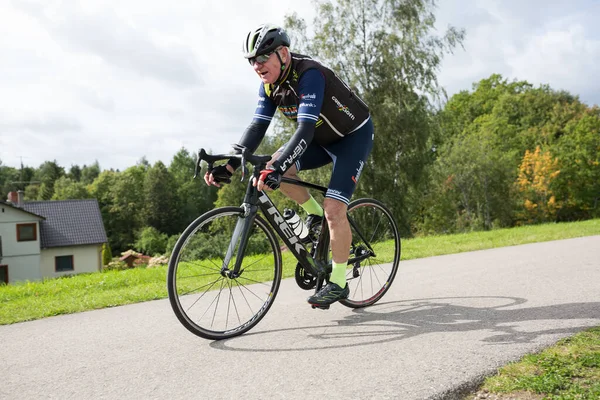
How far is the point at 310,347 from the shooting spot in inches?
139

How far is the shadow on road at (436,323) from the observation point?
143 inches

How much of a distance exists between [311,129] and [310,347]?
1596mm

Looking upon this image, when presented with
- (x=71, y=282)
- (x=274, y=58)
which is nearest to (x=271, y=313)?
(x=274, y=58)

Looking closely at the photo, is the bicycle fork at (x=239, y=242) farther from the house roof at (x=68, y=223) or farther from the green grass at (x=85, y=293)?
the house roof at (x=68, y=223)

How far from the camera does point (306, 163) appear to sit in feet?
15.8

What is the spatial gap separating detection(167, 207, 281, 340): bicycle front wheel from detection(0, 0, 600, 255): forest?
509 centimetres

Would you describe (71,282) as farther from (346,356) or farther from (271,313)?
(346,356)

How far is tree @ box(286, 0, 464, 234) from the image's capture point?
2542cm

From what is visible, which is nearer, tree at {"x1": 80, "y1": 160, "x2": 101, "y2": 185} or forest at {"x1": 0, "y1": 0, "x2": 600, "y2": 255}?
forest at {"x1": 0, "y1": 0, "x2": 600, "y2": 255}

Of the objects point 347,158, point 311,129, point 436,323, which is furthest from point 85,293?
point 436,323

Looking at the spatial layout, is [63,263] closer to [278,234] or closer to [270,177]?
[278,234]

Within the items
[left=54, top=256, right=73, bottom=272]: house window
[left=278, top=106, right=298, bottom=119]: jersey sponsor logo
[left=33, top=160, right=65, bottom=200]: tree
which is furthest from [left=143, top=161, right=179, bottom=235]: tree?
[left=278, top=106, right=298, bottom=119]: jersey sponsor logo

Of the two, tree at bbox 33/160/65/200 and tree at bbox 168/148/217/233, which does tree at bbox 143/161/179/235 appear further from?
tree at bbox 33/160/65/200

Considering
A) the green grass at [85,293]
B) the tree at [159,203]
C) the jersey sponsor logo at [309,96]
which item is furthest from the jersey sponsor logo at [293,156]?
the tree at [159,203]
